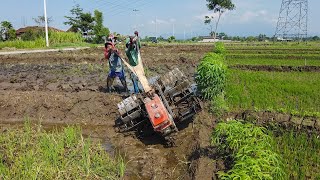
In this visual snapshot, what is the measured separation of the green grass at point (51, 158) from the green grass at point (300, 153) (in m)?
2.30

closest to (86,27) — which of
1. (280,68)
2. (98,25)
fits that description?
(98,25)

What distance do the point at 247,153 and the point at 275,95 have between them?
18.7 ft

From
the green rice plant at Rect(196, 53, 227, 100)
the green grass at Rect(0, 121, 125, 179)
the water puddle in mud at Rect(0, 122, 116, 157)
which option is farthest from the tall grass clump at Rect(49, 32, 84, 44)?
the green grass at Rect(0, 121, 125, 179)

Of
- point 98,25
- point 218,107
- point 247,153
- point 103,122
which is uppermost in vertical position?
point 98,25

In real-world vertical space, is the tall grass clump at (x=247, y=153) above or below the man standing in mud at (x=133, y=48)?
below

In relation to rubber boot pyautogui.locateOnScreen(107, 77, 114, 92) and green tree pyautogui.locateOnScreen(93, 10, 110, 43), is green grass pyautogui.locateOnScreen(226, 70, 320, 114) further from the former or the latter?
green tree pyautogui.locateOnScreen(93, 10, 110, 43)

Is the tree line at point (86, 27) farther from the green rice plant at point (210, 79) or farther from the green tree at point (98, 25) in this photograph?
the green rice plant at point (210, 79)

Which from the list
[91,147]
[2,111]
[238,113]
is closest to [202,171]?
[91,147]

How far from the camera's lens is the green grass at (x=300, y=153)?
430cm

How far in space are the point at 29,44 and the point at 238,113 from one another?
99.0 ft

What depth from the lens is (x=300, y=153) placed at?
485 centimetres

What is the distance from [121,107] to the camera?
20.7ft

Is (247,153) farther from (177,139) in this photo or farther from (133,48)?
(133,48)

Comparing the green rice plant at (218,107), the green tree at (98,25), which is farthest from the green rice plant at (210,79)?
the green tree at (98,25)
